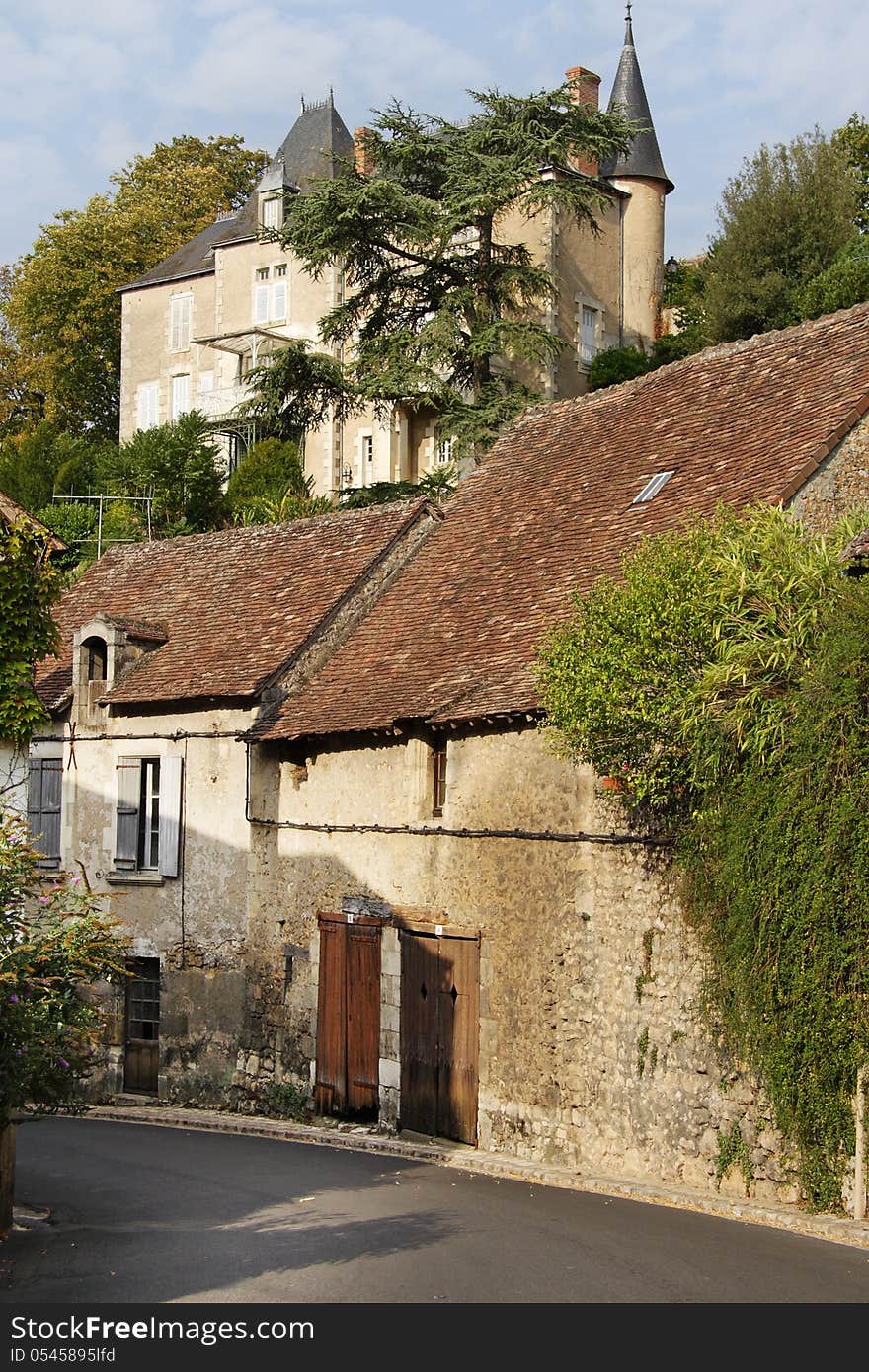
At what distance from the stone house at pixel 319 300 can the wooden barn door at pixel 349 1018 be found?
2206cm

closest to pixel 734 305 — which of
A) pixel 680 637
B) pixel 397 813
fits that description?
pixel 397 813

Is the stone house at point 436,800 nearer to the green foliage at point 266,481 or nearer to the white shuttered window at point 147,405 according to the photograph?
the green foliage at point 266,481

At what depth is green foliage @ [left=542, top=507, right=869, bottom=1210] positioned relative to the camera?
1158cm

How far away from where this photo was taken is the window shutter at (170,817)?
21203mm

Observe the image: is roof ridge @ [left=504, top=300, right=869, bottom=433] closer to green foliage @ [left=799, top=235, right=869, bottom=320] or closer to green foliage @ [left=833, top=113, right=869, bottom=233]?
green foliage @ [left=799, top=235, right=869, bottom=320]

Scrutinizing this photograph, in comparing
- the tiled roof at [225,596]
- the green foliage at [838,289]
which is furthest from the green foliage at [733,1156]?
the green foliage at [838,289]

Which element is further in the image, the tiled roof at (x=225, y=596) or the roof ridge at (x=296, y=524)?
the roof ridge at (x=296, y=524)

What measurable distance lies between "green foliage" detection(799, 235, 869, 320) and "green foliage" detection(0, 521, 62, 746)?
15.9 metres

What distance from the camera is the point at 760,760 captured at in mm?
12211

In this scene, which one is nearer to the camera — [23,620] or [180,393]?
[23,620]

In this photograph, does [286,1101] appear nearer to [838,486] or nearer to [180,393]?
[838,486]

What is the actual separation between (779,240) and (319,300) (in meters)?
16.8

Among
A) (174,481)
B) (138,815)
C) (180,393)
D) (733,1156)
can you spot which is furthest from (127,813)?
(180,393)

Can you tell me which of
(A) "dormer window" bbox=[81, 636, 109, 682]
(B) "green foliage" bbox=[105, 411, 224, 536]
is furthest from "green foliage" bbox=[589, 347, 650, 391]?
(A) "dormer window" bbox=[81, 636, 109, 682]
